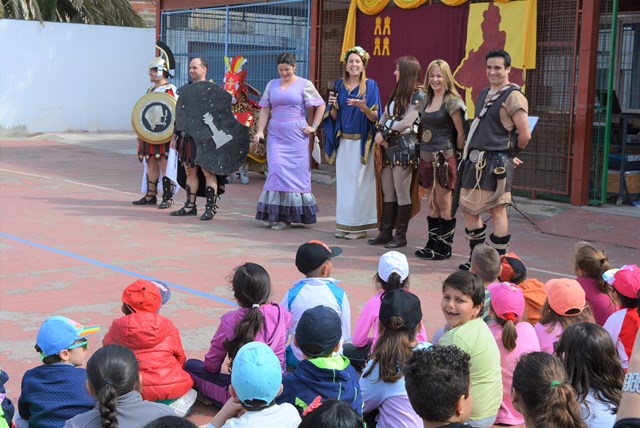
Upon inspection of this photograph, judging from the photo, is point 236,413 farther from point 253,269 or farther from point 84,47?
point 84,47

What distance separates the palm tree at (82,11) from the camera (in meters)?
24.0

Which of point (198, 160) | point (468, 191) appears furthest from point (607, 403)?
point (198, 160)

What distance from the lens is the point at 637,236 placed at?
32.0 ft

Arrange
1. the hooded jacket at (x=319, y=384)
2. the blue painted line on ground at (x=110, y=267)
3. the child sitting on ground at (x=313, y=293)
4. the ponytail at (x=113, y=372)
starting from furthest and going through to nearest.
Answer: the blue painted line on ground at (x=110, y=267), the child sitting on ground at (x=313, y=293), the hooded jacket at (x=319, y=384), the ponytail at (x=113, y=372)

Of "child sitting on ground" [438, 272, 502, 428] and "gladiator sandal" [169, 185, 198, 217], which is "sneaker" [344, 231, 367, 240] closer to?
"gladiator sandal" [169, 185, 198, 217]

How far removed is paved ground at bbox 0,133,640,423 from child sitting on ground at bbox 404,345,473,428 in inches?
85.9

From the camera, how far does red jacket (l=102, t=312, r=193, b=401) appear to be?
4667mm

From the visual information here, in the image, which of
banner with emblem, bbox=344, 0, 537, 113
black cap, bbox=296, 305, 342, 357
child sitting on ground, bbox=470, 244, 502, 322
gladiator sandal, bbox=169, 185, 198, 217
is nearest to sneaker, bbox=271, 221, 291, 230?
gladiator sandal, bbox=169, 185, 198, 217

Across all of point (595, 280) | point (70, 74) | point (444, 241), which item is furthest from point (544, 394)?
point (70, 74)

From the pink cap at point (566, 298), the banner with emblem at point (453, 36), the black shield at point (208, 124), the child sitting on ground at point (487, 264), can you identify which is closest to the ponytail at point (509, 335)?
the pink cap at point (566, 298)

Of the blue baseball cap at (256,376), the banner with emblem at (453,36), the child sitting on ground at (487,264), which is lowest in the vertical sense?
the blue baseball cap at (256,376)

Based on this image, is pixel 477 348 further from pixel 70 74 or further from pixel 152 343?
pixel 70 74

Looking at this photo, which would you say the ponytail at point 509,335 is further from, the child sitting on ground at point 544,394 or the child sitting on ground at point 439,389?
the child sitting on ground at point 439,389

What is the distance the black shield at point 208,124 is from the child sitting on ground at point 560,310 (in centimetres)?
628
